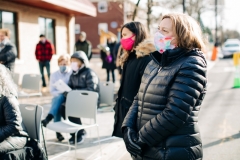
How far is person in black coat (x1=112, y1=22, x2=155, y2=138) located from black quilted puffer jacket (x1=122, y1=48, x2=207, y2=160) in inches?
53.8

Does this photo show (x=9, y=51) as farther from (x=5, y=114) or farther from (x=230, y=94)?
(x=230, y=94)

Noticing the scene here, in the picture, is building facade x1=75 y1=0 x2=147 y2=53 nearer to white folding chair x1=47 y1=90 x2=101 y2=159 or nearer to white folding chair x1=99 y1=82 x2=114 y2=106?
white folding chair x1=99 y1=82 x2=114 y2=106

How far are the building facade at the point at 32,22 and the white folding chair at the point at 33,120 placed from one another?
365 inches

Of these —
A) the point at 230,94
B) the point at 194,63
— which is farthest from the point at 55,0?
the point at 194,63

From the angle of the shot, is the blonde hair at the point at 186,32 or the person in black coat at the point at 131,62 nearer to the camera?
the blonde hair at the point at 186,32

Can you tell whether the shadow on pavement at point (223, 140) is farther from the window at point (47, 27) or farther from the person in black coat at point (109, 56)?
the window at point (47, 27)

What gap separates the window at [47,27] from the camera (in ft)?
52.6

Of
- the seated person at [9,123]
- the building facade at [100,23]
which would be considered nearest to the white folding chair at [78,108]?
the seated person at [9,123]

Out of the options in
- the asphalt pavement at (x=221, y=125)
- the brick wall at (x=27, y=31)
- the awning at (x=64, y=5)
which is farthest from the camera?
the brick wall at (x=27, y=31)

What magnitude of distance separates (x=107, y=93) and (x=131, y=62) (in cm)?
265

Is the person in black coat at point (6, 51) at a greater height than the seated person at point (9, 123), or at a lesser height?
greater

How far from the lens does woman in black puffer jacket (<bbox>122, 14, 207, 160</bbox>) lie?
2.29 metres

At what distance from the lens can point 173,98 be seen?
2.29 m

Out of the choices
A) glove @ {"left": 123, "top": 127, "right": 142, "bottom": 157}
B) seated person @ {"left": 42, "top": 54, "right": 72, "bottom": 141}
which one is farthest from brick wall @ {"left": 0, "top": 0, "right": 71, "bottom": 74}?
glove @ {"left": 123, "top": 127, "right": 142, "bottom": 157}
